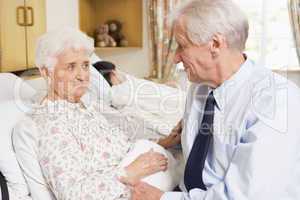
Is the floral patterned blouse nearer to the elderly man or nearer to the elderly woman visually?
the elderly woman

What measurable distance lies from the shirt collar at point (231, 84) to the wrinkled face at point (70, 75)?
539 mm

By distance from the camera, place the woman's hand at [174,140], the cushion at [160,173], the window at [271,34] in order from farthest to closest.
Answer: the window at [271,34], the woman's hand at [174,140], the cushion at [160,173]

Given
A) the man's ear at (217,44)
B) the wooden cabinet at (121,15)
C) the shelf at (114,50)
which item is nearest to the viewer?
the man's ear at (217,44)

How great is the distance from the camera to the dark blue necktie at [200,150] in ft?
3.93

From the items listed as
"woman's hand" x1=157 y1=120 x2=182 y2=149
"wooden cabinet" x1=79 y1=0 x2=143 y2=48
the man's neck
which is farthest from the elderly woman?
"wooden cabinet" x1=79 y1=0 x2=143 y2=48

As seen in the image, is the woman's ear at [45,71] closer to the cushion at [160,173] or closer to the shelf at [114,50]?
the cushion at [160,173]

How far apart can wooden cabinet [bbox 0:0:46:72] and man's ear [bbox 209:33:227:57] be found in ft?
5.05

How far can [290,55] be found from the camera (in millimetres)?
3645

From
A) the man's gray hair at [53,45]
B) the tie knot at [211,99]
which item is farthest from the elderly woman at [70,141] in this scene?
the tie knot at [211,99]

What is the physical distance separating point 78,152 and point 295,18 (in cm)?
289

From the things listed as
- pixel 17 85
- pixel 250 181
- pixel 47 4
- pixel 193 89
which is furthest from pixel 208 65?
pixel 47 4

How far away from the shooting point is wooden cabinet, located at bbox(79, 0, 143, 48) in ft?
12.4

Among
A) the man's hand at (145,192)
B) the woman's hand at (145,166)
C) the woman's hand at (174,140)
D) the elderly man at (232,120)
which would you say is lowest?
the man's hand at (145,192)

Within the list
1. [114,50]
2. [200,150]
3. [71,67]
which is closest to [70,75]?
[71,67]
